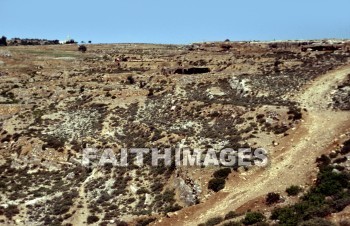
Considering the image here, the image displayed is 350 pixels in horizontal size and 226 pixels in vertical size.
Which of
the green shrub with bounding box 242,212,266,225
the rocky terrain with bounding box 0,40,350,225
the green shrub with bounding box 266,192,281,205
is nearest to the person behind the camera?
the green shrub with bounding box 242,212,266,225

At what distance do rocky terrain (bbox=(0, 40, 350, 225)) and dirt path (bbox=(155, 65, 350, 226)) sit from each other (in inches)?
4.9

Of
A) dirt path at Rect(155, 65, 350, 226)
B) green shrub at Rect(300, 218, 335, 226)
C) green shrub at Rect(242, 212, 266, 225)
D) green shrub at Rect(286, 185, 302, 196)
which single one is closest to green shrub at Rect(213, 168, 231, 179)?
dirt path at Rect(155, 65, 350, 226)

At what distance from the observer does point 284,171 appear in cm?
3941

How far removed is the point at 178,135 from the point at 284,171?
1604 cm

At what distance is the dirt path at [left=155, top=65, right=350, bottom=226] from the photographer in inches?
1444

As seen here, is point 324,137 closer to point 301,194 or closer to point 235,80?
point 301,194

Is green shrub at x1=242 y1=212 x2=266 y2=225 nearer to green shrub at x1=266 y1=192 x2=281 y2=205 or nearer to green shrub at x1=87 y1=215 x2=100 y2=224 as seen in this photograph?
green shrub at x1=266 y1=192 x2=281 y2=205

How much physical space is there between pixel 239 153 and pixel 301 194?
428 inches

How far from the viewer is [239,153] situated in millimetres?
44500

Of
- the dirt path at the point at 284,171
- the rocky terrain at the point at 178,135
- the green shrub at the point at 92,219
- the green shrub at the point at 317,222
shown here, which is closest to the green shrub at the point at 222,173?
the rocky terrain at the point at 178,135

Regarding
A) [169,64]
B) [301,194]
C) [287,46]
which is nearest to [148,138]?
[301,194]

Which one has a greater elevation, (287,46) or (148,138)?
(287,46)

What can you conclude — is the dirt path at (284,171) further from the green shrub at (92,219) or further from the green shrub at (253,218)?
the green shrub at (92,219)

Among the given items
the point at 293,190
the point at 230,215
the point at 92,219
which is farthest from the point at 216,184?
the point at 92,219
